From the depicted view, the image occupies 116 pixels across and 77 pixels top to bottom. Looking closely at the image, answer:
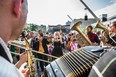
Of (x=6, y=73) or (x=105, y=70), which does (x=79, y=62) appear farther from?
(x=6, y=73)

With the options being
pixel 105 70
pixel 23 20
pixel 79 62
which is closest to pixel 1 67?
pixel 23 20

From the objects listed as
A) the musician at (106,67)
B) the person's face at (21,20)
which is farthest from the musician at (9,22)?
the musician at (106,67)

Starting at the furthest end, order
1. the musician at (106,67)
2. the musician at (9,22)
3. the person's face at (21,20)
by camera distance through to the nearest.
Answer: the musician at (106,67) < the person's face at (21,20) < the musician at (9,22)

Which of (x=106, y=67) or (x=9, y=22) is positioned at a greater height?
(x=9, y=22)

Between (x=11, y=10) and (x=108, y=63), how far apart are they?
69 centimetres

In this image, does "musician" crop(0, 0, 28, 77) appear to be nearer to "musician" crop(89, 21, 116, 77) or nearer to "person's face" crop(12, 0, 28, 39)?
"person's face" crop(12, 0, 28, 39)

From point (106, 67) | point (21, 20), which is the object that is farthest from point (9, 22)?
point (106, 67)

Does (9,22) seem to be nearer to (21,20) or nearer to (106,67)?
(21,20)

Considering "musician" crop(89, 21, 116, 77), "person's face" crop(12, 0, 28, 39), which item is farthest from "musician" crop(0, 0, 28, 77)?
"musician" crop(89, 21, 116, 77)

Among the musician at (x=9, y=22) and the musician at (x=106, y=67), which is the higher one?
the musician at (x=9, y=22)

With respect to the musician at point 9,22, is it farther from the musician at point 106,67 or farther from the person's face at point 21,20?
the musician at point 106,67

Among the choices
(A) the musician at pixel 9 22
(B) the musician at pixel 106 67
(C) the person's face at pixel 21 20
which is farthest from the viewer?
(B) the musician at pixel 106 67

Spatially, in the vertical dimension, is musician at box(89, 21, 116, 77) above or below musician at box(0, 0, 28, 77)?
below

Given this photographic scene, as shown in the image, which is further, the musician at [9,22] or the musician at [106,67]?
the musician at [106,67]
